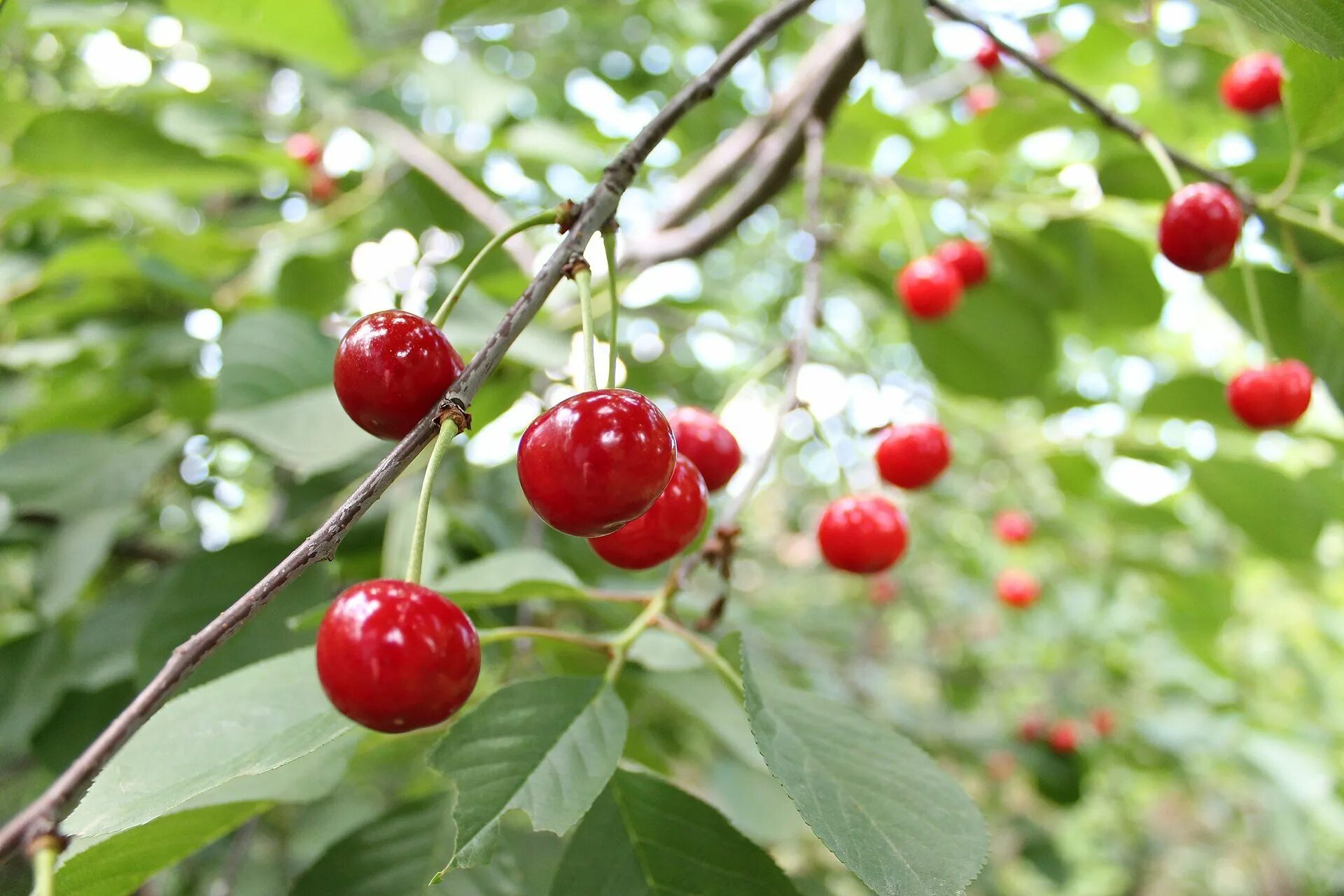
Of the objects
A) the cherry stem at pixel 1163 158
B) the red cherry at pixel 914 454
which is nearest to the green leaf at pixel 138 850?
the red cherry at pixel 914 454

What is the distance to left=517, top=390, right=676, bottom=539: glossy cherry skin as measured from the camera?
690mm

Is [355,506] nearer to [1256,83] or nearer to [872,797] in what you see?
[872,797]

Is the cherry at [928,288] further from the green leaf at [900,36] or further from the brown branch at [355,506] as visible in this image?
the brown branch at [355,506]

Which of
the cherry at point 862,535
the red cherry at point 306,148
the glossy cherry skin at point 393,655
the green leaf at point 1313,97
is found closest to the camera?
the glossy cherry skin at point 393,655

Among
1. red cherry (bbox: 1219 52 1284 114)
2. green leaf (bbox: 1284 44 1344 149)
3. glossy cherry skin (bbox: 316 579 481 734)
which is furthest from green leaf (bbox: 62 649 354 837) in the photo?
red cherry (bbox: 1219 52 1284 114)

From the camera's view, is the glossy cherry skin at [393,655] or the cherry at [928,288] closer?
the glossy cherry skin at [393,655]

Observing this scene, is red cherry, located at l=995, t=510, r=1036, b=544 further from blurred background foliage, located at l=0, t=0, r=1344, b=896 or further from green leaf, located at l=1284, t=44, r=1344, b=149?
green leaf, located at l=1284, t=44, r=1344, b=149

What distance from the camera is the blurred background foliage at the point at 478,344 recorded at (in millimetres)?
1457

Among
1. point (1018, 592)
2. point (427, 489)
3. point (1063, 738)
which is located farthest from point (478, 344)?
point (1018, 592)

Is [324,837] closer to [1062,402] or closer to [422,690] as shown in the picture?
[422,690]

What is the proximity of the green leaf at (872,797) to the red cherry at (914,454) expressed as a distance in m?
0.61

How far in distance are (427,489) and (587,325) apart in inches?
7.1

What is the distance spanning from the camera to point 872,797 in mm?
874

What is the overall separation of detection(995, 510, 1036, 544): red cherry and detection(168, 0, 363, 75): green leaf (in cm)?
318
